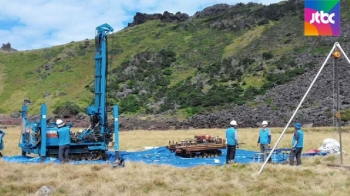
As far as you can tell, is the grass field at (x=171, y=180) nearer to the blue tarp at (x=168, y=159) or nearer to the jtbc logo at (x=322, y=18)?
the blue tarp at (x=168, y=159)

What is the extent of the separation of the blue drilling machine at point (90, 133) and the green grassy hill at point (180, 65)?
34.6 meters

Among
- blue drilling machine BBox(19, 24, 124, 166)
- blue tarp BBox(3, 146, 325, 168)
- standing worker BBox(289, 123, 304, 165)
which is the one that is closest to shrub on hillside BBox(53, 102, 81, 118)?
blue tarp BBox(3, 146, 325, 168)

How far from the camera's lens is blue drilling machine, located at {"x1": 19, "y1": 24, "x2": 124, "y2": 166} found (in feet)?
63.3

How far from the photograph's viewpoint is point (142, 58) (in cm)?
8062

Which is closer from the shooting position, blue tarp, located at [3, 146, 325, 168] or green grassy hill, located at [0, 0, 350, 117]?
blue tarp, located at [3, 146, 325, 168]

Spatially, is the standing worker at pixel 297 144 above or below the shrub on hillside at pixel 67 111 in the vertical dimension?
below

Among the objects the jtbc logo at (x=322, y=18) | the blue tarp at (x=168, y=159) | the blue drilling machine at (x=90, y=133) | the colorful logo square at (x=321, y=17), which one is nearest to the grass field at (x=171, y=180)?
the blue tarp at (x=168, y=159)

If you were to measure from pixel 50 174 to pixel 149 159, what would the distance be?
6.29 m

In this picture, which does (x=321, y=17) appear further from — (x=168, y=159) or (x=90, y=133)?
(x=90, y=133)

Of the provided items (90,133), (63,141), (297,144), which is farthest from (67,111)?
(297,144)

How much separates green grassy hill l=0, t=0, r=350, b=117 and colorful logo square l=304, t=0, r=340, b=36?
41.0m

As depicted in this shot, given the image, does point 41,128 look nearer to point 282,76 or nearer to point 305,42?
point 282,76

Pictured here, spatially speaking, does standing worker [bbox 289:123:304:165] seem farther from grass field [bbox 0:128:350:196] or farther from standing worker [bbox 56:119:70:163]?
standing worker [bbox 56:119:70:163]

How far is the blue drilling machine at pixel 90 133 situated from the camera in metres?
19.3
